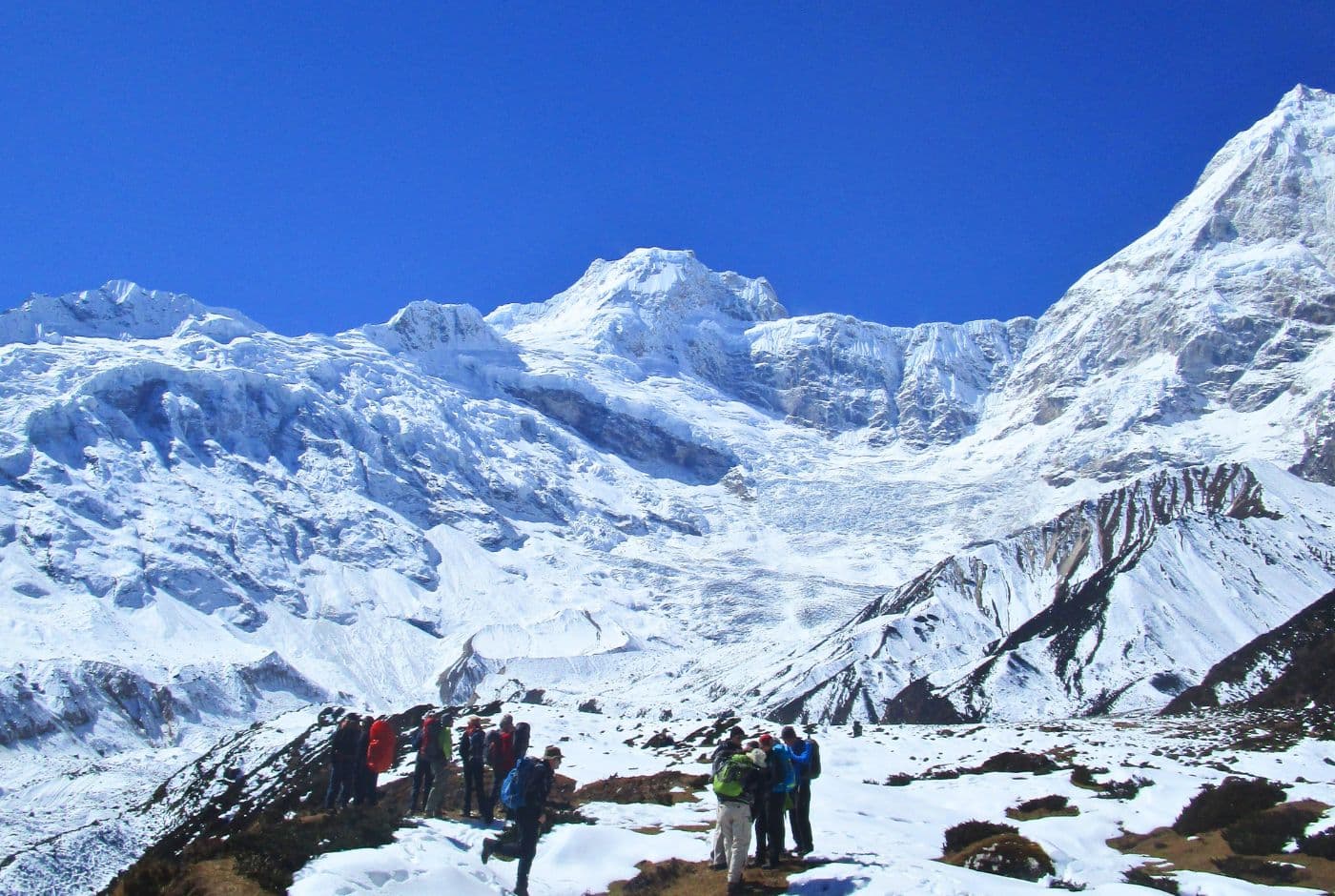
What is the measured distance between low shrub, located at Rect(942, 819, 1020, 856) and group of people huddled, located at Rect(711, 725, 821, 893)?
445cm

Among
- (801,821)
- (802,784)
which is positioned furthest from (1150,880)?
(802,784)

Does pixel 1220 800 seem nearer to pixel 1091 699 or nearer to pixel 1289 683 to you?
pixel 1289 683

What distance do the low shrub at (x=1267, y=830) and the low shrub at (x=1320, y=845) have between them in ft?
1.42

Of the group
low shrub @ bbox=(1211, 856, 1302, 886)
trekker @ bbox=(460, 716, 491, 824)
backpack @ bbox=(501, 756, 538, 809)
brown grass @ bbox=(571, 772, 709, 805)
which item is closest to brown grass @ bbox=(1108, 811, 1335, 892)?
low shrub @ bbox=(1211, 856, 1302, 886)

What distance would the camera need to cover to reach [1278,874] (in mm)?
24359

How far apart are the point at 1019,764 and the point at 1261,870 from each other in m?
22.4

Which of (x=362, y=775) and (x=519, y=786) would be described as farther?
(x=362, y=775)

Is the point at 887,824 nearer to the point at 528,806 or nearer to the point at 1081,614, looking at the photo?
the point at 528,806

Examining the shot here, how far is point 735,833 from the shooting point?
21453 mm

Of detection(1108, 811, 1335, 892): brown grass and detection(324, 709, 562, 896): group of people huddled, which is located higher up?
detection(324, 709, 562, 896): group of people huddled

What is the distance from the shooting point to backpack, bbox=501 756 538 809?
73.0ft

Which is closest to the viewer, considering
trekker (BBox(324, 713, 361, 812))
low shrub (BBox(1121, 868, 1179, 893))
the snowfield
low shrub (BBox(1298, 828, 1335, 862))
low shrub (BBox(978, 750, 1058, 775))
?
the snowfield

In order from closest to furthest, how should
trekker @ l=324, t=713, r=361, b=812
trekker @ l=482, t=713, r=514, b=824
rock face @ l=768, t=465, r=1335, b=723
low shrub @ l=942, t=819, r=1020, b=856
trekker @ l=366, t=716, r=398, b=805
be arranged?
low shrub @ l=942, t=819, r=1020, b=856 < trekker @ l=482, t=713, r=514, b=824 < trekker @ l=366, t=716, r=398, b=805 < trekker @ l=324, t=713, r=361, b=812 < rock face @ l=768, t=465, r=1335, b=723

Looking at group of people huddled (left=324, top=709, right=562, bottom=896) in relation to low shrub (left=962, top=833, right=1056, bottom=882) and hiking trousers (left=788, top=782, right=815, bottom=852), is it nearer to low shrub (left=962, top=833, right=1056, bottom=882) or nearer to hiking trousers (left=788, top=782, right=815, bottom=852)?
hiking trousers (left=788, top=782, right=815, bottom=852)
